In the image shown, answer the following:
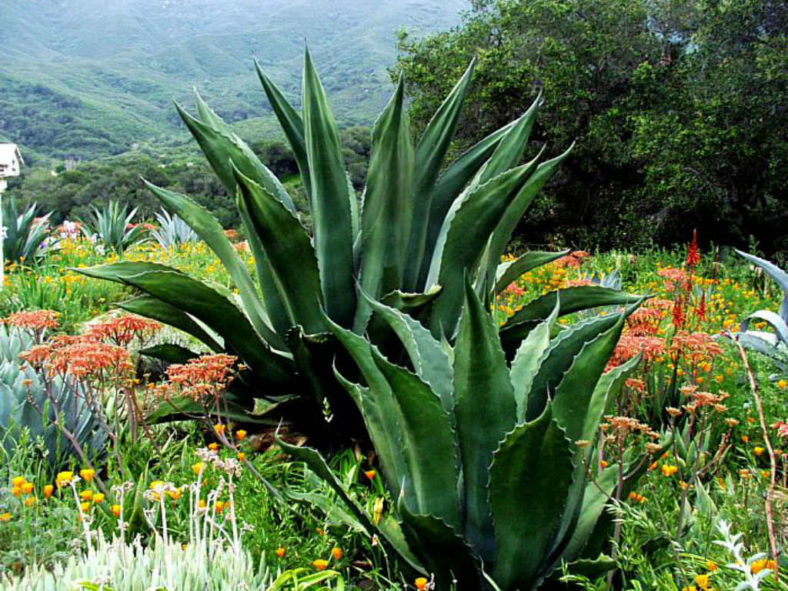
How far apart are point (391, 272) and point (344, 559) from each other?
114 cm

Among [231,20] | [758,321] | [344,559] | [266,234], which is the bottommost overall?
[758,321]

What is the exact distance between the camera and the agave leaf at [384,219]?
8.93 feet

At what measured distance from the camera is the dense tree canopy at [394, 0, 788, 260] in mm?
10617

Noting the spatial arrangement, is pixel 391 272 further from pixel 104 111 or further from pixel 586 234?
pixel 104 111

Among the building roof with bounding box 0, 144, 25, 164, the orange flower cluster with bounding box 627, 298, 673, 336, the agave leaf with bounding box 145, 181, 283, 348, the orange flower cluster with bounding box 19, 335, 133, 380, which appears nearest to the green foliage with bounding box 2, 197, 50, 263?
the building roof with bounding box 0, 144, 25, 164

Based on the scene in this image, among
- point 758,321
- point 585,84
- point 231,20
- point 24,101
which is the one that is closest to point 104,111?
point 24,101

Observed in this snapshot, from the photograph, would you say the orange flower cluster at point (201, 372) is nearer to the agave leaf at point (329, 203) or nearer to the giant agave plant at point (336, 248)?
the giant agave plant at point (336, 248)

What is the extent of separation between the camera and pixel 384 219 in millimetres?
2762

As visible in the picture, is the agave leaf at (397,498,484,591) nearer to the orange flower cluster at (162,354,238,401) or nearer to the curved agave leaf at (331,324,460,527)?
the curved agave leaf at (331,324,460,527)

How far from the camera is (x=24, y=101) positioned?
74.6 meters

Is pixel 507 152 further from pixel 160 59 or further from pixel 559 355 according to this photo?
pixel 160 59

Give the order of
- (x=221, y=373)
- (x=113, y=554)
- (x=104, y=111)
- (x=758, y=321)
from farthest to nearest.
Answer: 1. (x=104, y=111)
2. (x=758, y=321)
3. (x=221, y=373)
4. (x=113, y=554)

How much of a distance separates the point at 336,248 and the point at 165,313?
0.72 m

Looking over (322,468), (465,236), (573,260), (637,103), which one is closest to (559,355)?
(322,468)
